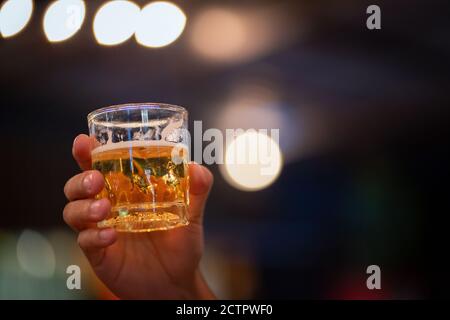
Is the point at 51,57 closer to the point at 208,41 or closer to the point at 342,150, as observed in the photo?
the point at 208,41

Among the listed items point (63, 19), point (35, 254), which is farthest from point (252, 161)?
point (35, 254)

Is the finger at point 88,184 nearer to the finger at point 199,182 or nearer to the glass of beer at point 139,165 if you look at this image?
the glass of beer at point 139,165

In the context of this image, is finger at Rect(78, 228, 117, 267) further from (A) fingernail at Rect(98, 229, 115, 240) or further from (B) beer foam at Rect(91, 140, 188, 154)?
(B) beer foam at Rect(91, 140, 188, 154)

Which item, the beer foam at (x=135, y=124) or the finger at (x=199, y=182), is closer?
the beer foam at (x=135, y=124)

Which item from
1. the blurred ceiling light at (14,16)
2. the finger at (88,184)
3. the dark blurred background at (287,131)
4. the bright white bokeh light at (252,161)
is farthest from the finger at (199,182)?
the blurred ceiling light at (14,16)

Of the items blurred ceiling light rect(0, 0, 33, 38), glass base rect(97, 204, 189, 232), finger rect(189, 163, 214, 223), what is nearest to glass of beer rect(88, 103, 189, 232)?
glass base rect(97, 204, 189, 232)

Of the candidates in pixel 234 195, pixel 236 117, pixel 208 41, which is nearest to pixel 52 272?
pixel 234 195
